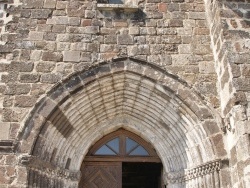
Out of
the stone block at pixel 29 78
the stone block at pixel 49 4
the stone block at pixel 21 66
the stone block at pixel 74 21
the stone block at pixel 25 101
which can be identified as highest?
the stone block at pixel 49 4

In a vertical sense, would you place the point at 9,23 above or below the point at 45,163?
above

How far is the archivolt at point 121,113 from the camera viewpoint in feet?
16.9

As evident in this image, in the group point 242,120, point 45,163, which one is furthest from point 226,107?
point 45,163

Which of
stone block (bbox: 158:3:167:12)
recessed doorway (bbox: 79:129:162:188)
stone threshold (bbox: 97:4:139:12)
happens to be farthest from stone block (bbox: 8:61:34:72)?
stone block (bbox: 158:3:167:12)

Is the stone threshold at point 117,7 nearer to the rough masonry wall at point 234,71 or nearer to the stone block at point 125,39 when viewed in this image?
the stone block at point 125,39

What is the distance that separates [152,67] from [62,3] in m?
1.81

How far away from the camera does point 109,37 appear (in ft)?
18.8

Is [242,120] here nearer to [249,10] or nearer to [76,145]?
[249,10]

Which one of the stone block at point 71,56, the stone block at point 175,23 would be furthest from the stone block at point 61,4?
the stone block at point 175,23

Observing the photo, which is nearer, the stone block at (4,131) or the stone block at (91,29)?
the stone block at (4,131)

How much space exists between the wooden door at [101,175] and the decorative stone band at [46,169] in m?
0.35

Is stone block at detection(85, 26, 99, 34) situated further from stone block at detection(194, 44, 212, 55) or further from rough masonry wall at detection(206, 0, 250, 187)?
rough masonry wall at detection(206, 0, 250, 187)

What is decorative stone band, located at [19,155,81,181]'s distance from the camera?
4.82 metres

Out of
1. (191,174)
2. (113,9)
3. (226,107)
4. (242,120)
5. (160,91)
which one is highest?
(113,9)
